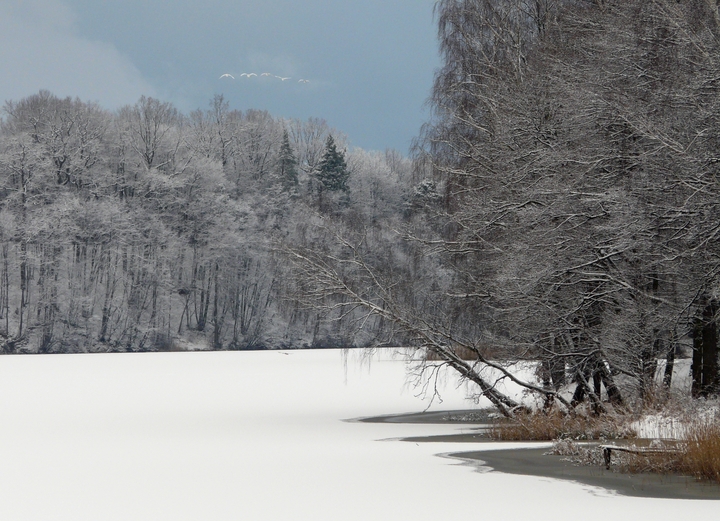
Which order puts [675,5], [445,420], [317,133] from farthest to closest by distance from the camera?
1. [317,133]
2. [445,420]
3. [675,5]

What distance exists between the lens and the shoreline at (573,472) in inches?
382

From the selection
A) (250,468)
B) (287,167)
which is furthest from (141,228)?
(250,468)

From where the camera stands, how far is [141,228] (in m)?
60.0

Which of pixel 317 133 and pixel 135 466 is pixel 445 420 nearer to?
pixel 135 466

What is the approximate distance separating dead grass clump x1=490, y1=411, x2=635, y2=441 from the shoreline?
39cm

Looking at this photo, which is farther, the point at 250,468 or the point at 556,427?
the point at 556,427

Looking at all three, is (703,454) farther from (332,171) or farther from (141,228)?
(332,171)

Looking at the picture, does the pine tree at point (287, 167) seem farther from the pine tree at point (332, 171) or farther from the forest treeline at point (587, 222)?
the forest treeline at point (587, 222)

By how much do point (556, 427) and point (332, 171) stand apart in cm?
5675

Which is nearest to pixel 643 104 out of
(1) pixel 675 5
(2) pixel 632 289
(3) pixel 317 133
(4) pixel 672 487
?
(1) pixel 675 5

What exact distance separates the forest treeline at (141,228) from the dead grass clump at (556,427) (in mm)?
40350

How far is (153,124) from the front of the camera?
63562 mm

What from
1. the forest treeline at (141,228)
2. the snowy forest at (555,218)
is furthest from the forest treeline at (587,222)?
the forest treeline at (141,228)

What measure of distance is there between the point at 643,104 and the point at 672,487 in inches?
233
